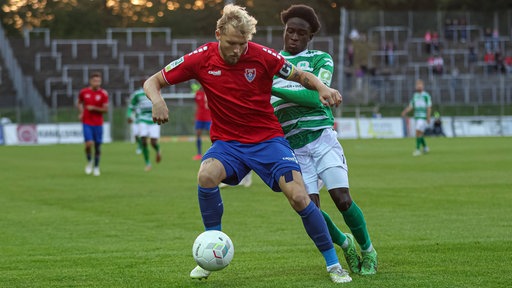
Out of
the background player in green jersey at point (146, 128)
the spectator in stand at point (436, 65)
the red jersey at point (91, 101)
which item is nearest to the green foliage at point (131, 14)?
the spectator in stand at point (436, 65)

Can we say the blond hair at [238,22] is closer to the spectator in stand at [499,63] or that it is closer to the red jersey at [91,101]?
the red jersey at [91,101]

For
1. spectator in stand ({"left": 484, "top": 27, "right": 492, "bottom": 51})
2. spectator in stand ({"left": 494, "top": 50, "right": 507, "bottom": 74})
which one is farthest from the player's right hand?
spectator in stand ({"left": 484, "top": 27, "right": 492, "bottom": 51})

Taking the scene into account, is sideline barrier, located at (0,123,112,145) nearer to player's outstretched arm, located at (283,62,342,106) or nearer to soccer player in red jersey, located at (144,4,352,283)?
soccer player in red jersey, located at (144,4,352,283)

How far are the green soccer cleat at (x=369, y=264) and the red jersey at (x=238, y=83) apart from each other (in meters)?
1.35

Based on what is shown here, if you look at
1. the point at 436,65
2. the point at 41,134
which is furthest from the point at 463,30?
the point at 41,134

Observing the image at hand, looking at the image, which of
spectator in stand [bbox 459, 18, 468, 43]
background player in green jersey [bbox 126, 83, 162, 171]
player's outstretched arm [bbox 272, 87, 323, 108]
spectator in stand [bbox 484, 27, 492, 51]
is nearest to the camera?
player's outstretched arm [bbox 272, 87, 323, 108]

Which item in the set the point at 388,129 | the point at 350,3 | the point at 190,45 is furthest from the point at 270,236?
the point at 350,3

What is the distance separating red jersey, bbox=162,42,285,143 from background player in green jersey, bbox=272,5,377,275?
0.44 m

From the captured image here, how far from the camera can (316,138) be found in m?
8.13

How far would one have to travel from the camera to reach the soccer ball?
7.32 metres

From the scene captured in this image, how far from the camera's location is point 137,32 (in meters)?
62.1

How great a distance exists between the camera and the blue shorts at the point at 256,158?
24.4 feet

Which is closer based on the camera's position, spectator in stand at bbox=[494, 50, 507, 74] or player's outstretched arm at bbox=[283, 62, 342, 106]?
player's outstretched arm at bbox=[283, 62, 342, 106]

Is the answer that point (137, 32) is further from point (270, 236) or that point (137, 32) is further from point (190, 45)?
point (270, 236)
